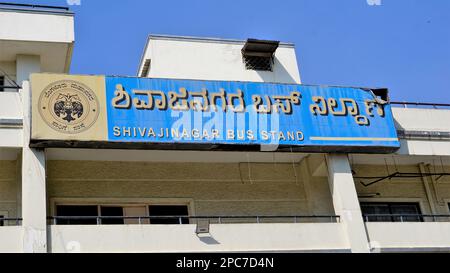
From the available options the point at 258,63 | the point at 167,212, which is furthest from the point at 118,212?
the point at 258,63

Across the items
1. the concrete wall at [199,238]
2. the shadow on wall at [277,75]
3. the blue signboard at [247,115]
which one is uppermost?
the shadow on wall at [277,75]

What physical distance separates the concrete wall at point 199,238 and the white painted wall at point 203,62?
4837mm

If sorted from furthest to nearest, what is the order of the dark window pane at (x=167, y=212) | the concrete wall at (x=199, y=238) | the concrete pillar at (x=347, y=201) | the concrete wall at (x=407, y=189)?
the concrete wall at (x=407, y=189) → the dark window pane at (x=167, y=212) → the concrete pillar at (x=347, y=201) → the concrete wall at (x=199, y=238)

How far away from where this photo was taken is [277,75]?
18.5m

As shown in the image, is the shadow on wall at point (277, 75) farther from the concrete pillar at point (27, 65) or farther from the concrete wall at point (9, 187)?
the concrete wall at point (9, 187)

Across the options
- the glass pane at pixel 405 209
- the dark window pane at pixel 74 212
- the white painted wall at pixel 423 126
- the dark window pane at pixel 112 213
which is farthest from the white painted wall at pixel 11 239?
the glass pane at pixel 405 209

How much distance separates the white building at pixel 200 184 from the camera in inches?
535

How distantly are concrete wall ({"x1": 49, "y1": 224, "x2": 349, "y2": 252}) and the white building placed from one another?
0.07 feet

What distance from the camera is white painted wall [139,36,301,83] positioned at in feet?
57.7

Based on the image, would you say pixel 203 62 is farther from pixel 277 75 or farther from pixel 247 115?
pixel 247 115

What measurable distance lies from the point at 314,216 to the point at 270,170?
2.08 m
